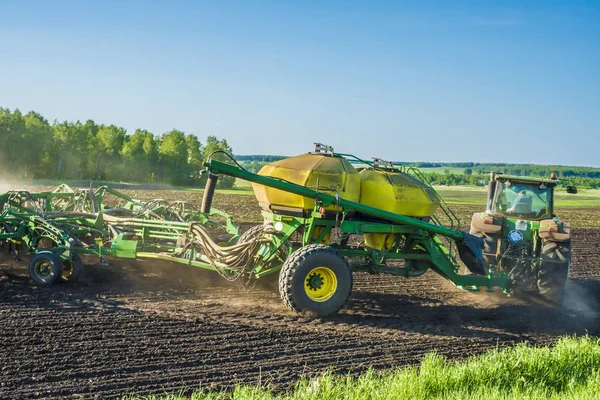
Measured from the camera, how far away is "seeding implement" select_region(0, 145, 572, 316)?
8984 millimetres

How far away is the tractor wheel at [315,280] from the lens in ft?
28.7

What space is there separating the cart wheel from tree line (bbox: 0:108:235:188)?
42.8 meters

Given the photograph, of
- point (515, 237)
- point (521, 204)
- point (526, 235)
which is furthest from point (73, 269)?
point (521, 204)

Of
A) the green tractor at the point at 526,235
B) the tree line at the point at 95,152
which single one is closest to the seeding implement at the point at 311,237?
the green tractor at the point at 526,235

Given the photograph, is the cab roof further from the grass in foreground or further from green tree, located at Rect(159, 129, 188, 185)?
green tree, located at Rect(159, 129, 188, 185)

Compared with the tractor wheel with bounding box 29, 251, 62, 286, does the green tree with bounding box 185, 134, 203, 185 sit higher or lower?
higher

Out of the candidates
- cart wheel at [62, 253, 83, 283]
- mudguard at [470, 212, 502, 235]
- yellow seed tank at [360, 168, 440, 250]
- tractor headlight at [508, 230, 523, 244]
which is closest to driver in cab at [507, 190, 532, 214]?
mudguard at [470, 212, 502, 235]

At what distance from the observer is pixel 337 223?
9.36m

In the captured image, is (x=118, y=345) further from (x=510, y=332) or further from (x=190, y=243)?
(x=510, y=332)

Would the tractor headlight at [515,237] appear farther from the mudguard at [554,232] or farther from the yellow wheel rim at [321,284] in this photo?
the yellow wheel rim at [321,284]

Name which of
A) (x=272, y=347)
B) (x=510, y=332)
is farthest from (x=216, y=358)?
(x=510, y=332)

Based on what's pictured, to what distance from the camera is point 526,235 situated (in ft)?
36.2

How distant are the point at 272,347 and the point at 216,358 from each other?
785 millimetres

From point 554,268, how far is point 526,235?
0.72 m
